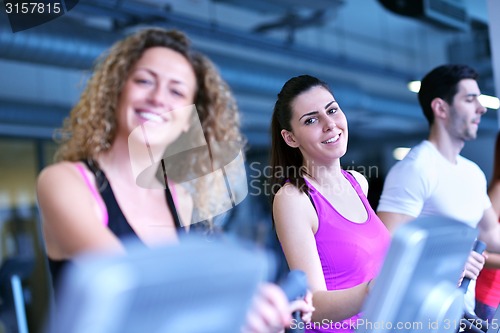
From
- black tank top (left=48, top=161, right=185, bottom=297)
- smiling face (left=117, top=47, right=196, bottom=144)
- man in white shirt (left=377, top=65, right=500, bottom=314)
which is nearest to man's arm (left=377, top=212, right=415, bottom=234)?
man in white shirt (left=377, top=65, right=500, bottom=314)

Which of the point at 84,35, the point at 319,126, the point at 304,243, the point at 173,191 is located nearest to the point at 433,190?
the point at 319,126

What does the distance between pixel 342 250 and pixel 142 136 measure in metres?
0.61

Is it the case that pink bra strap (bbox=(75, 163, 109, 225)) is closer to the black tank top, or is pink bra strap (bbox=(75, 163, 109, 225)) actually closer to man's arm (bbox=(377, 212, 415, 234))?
the black tank top

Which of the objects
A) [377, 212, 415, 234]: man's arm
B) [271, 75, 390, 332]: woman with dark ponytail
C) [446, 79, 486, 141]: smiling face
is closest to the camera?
[271, 75, 390, 332]: woman with dark ponytail

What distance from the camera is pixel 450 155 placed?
7.56ft

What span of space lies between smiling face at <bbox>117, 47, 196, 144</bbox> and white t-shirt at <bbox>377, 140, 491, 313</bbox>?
36.2 inches

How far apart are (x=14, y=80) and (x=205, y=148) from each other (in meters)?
5.76

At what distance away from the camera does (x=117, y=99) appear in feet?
4.38

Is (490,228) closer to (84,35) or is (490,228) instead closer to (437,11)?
(437,11)

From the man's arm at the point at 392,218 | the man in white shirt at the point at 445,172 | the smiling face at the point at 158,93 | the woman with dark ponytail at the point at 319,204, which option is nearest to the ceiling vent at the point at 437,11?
the man in white shirt at the point at 445,172

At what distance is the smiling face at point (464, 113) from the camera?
2326 millimetres

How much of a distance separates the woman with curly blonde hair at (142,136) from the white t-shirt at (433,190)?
2.68ft

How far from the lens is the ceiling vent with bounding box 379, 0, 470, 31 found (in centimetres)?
435

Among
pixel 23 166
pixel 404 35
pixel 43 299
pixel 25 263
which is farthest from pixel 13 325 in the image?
pixel 404 35
